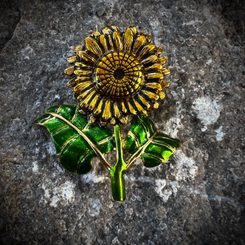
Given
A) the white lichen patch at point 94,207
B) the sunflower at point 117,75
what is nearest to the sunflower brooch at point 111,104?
the sunflower at point 117,75

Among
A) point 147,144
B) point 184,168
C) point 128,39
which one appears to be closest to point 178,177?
point 184,168

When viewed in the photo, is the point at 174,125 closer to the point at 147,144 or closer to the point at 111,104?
the point at 147,144

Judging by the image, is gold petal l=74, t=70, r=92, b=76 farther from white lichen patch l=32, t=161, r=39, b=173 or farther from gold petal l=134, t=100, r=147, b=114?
white lichen patch l=32, t=161, r=39, b=173

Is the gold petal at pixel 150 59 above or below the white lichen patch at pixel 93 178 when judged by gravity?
above

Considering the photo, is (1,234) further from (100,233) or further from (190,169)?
(190,169)

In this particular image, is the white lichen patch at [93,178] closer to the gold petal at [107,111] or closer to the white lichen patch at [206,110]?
the gold petal at [107,111]
